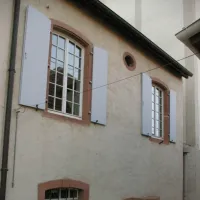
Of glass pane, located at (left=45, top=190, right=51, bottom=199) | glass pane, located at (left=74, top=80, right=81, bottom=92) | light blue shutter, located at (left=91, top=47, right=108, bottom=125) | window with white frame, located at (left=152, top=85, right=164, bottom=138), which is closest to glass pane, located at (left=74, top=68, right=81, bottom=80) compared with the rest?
glass pane, located at (left=74, top=80, right=81, bottom=92)

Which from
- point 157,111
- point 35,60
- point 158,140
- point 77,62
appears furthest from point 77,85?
point 157,111

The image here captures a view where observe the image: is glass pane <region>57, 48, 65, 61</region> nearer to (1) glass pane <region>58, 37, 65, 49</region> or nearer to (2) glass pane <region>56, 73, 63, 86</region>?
(1) glass pane <region>58, 37, 65, 49</region>

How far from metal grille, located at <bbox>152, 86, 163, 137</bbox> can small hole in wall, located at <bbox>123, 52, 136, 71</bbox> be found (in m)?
1.60

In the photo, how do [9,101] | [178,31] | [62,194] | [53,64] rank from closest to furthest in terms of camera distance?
[9,101], [62,194], [53,64], [178,31]

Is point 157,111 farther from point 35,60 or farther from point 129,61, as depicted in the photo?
point 35,60

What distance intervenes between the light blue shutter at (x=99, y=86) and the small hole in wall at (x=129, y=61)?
1.28 metres

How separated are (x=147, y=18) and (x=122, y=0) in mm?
1272

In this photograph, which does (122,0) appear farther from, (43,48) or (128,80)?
(43,48)

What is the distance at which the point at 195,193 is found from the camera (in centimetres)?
1393

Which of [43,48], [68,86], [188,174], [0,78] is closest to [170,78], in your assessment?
[188,174]

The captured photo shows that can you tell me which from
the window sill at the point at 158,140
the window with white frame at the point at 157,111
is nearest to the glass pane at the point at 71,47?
the window sill at the point at 158,140

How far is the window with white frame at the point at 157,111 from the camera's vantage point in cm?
1256

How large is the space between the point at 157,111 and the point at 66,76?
184 inches

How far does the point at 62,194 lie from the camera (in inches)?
337
